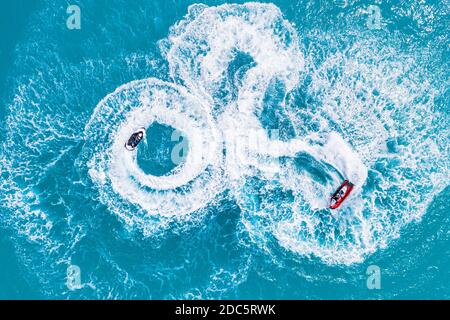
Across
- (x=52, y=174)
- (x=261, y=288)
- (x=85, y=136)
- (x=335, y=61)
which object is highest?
(x=335, y=61)

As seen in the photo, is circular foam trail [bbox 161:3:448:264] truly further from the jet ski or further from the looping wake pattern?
the jet ski

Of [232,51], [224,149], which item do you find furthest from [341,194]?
[232,51]

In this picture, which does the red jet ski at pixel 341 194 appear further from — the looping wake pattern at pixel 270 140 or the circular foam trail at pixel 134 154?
the circular foam trail at pixel 134 154

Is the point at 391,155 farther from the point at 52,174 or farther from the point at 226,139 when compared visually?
the point at 52,174

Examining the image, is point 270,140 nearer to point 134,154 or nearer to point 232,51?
point 232,51

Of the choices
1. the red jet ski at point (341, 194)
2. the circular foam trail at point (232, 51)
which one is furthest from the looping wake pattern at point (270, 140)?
the red jet ski at point (341, 194)

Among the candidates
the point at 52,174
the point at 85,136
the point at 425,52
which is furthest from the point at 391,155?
the point at 52,174
